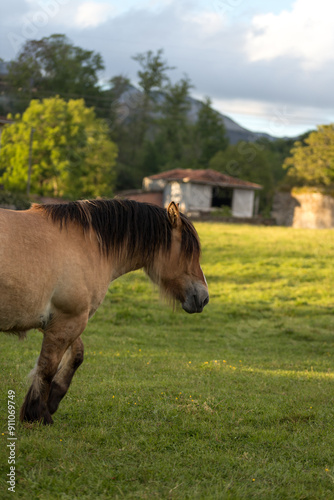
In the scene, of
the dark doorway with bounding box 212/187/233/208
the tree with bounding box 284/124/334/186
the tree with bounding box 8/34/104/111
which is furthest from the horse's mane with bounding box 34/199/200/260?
the tree with bounding box 8/34/104/111

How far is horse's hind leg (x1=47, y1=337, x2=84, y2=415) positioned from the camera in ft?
15.2

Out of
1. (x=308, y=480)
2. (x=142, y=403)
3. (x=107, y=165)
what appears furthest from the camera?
(x=107, y=165)

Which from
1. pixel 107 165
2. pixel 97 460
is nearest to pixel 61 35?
pixel 107 165

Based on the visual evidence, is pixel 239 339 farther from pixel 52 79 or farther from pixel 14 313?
pixel 52 79

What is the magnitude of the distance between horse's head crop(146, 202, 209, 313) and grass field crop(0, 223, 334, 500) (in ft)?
2.16

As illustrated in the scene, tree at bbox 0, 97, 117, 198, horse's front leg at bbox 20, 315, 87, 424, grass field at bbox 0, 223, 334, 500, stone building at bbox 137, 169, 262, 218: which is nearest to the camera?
grass field at bbox 0, 223, 334, 500

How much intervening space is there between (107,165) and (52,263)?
4738 centimetres

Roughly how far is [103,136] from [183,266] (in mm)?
47467

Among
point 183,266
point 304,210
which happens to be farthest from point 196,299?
point 304,210

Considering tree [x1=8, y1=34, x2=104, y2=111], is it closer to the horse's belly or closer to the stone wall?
the stone wall

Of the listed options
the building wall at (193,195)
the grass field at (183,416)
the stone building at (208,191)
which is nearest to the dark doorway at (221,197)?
the stone building at (208,191)

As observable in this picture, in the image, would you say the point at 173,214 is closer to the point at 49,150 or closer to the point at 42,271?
the point at 42,271

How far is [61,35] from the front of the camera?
61.6 m

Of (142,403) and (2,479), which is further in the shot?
(142,403)
